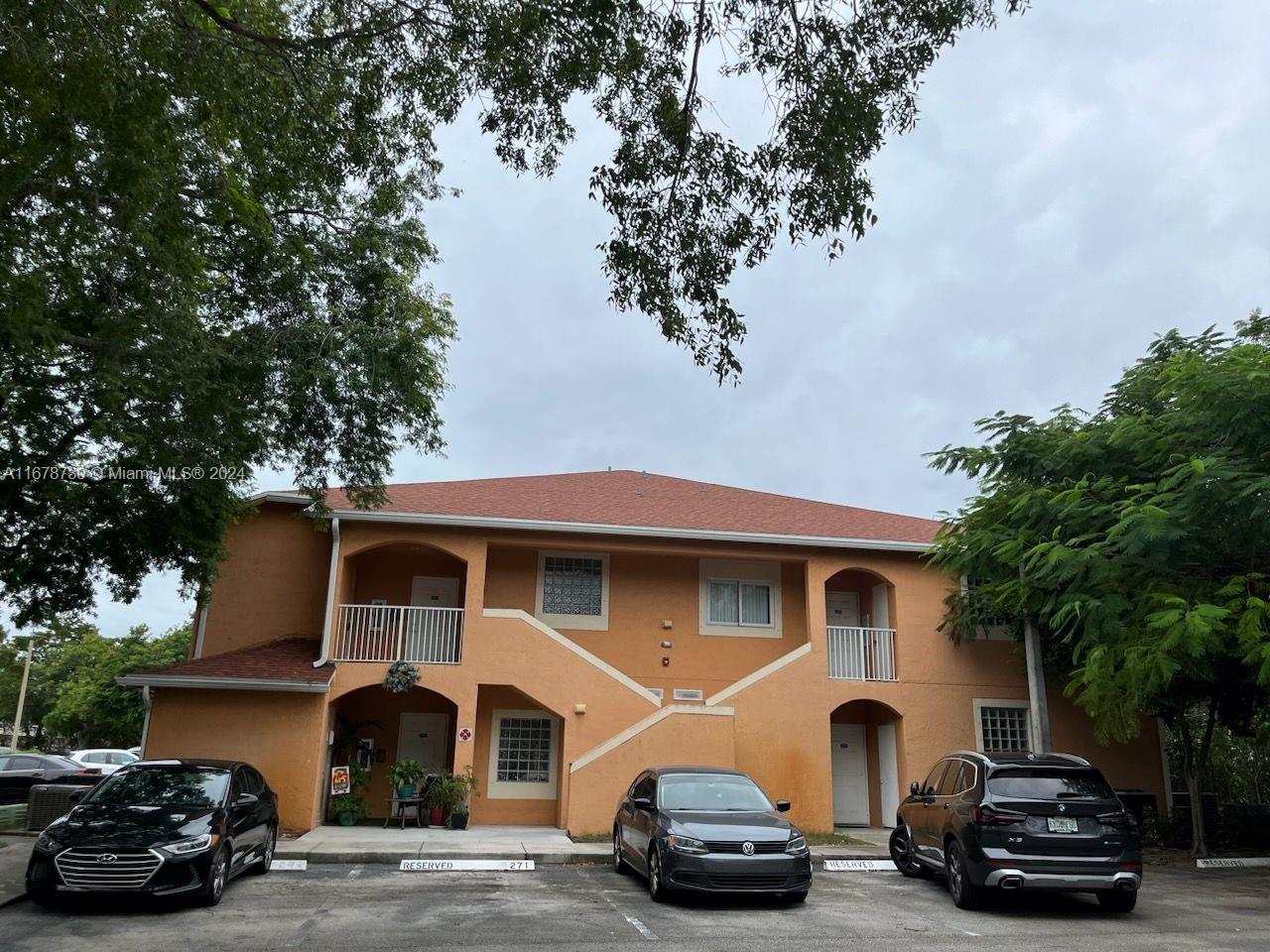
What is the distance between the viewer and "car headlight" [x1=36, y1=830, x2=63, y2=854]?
8.99 metres

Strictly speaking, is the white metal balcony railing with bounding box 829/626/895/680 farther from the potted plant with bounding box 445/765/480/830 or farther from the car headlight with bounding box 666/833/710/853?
the car headlight with bounding box 666/833/710/853

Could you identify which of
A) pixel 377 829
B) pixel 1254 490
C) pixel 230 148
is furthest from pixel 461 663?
pixel 1254 490

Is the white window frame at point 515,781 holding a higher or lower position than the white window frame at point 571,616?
lower

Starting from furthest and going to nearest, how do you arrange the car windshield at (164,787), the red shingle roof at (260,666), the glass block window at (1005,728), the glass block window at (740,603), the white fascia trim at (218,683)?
the glass block window at (740,603)
the glass block window at (1005,728)
the red shingle roof at (260,666)
the white fascia trim at (218,683)
the car windshield at (164,787)

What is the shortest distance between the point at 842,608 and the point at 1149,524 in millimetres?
9749

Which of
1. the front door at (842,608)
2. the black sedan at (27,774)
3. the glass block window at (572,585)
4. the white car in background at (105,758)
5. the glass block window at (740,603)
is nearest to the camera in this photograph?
the glass block window at (572,585)

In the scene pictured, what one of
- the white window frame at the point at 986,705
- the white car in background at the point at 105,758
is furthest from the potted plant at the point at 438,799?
A: the white car in background at the point at 105,758

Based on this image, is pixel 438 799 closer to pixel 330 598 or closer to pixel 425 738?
pixel 425 738

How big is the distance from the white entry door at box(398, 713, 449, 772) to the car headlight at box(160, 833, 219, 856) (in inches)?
364

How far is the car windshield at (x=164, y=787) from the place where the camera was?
10.1 meters

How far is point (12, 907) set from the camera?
9141 mm

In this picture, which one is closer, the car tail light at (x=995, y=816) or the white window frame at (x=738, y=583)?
the car tail light at (x=995, y=816)

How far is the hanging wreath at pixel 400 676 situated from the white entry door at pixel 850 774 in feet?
28.2

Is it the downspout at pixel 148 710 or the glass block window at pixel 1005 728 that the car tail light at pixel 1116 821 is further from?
the downspout at pixel 148 710
